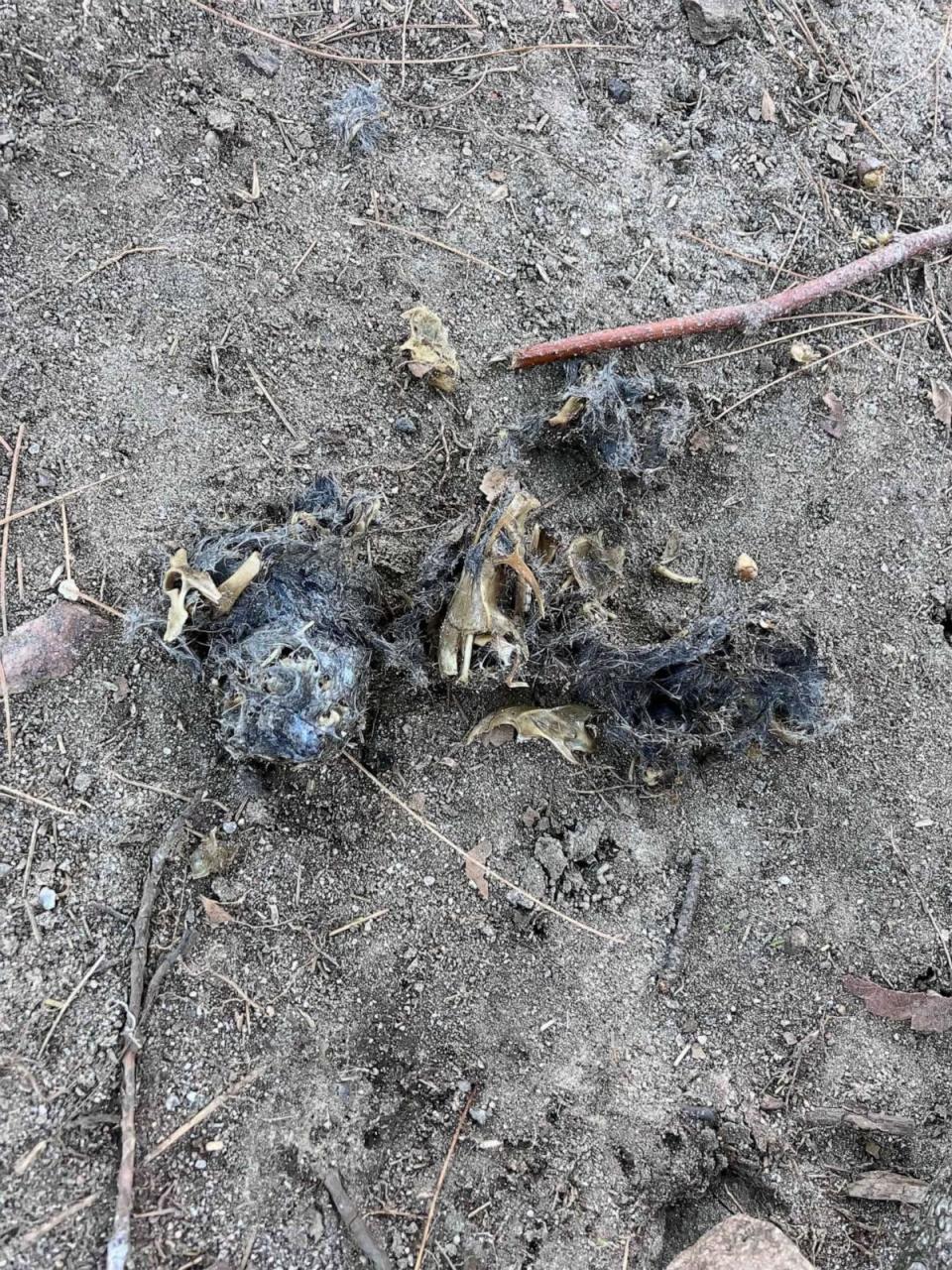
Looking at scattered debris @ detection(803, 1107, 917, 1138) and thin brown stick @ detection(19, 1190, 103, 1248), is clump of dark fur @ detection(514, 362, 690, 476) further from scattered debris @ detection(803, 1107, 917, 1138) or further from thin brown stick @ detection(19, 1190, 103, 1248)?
thin brown stick @ detection(19, 1190, 103, 1248)

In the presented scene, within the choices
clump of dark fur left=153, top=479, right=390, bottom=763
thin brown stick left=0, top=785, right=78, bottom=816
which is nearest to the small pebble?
clump of dark fur left=153, top=479, right=390, bottom=763

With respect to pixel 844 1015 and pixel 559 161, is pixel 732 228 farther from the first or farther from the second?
pixel 844 1015

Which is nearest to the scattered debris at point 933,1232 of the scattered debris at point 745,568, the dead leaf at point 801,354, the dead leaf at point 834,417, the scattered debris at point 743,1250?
the scattered debris at point 743,1250

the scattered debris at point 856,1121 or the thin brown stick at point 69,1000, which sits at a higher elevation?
the thin brown stick at point 69,1000

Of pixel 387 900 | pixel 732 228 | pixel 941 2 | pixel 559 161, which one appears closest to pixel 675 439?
pixel 732 228

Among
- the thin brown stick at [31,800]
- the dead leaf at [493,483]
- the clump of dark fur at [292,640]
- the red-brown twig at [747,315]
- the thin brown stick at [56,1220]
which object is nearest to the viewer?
the thin brown stick at [56,1220]

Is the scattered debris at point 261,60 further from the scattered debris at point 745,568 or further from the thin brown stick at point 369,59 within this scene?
the scattered debris at point 745,568
